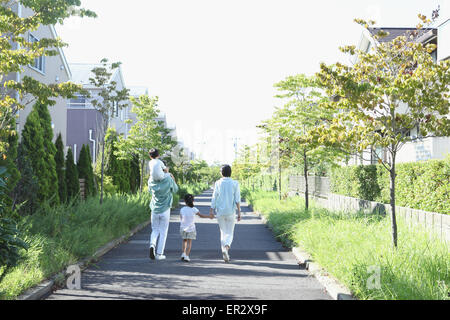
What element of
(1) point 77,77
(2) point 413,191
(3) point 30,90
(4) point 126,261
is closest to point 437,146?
(2) point 413,191

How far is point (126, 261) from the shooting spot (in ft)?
31.0

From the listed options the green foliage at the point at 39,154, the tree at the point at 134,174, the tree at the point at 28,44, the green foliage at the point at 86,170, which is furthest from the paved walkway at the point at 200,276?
the tree at the point at 134,174

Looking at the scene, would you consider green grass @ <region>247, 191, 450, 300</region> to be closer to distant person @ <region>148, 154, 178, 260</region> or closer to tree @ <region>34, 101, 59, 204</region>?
distant person @ <region>148, 154, 178, 260</region>

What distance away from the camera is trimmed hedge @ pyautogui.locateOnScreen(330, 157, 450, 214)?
380 inches

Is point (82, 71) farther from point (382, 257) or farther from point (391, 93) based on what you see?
point (382, 257)

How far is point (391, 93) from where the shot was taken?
25.2 feet

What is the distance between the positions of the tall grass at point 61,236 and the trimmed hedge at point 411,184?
282 inches

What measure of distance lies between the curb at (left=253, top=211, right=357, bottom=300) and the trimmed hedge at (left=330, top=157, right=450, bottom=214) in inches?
118

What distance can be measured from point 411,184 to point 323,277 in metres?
5.10

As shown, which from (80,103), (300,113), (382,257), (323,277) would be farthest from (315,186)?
(80,103)

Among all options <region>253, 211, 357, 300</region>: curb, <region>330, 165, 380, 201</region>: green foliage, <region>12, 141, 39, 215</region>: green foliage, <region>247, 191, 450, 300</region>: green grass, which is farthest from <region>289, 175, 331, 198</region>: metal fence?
<region>12, 141, 39, 215</region>: green foliage

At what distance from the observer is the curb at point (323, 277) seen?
6.23 metres
